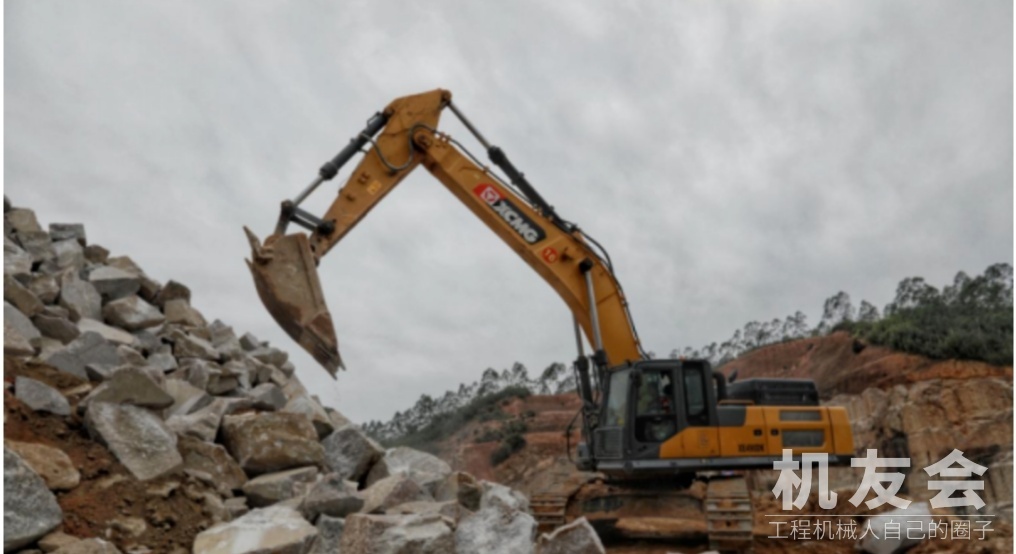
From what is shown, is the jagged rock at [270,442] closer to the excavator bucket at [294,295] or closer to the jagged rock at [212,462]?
the jagged rock at [212,462]

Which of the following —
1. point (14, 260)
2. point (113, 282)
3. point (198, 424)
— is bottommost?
point (198, 424)

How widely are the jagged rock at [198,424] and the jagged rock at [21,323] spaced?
185 centimetres

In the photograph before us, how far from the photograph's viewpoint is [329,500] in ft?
18.1

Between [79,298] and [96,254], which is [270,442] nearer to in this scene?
[79,298]

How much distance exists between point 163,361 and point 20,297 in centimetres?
156

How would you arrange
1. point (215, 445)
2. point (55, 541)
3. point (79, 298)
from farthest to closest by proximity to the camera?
point (79, 298) < point (215, 445) < point (55, 541)

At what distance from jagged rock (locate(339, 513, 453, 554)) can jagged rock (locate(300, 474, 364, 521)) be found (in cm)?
40

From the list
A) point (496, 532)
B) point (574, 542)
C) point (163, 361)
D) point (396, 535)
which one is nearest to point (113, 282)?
point (163, 361)

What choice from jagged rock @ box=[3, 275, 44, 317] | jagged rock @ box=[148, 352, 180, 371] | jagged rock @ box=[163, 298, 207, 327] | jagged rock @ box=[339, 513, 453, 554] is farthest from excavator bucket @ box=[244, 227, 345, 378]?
jagged rock @ box=[163, 298, 207, 327]

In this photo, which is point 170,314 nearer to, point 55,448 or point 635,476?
point 55,448

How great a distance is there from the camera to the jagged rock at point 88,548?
4.32m

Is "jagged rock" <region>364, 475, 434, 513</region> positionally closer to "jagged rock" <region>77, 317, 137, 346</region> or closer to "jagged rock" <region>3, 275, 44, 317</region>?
"jagged rock" <region>77, 317, 137, 346</region>

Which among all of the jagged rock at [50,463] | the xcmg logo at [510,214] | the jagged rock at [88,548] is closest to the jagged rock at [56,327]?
the jagged rock at [50,463]

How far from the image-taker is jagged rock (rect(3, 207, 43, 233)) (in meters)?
10.4
